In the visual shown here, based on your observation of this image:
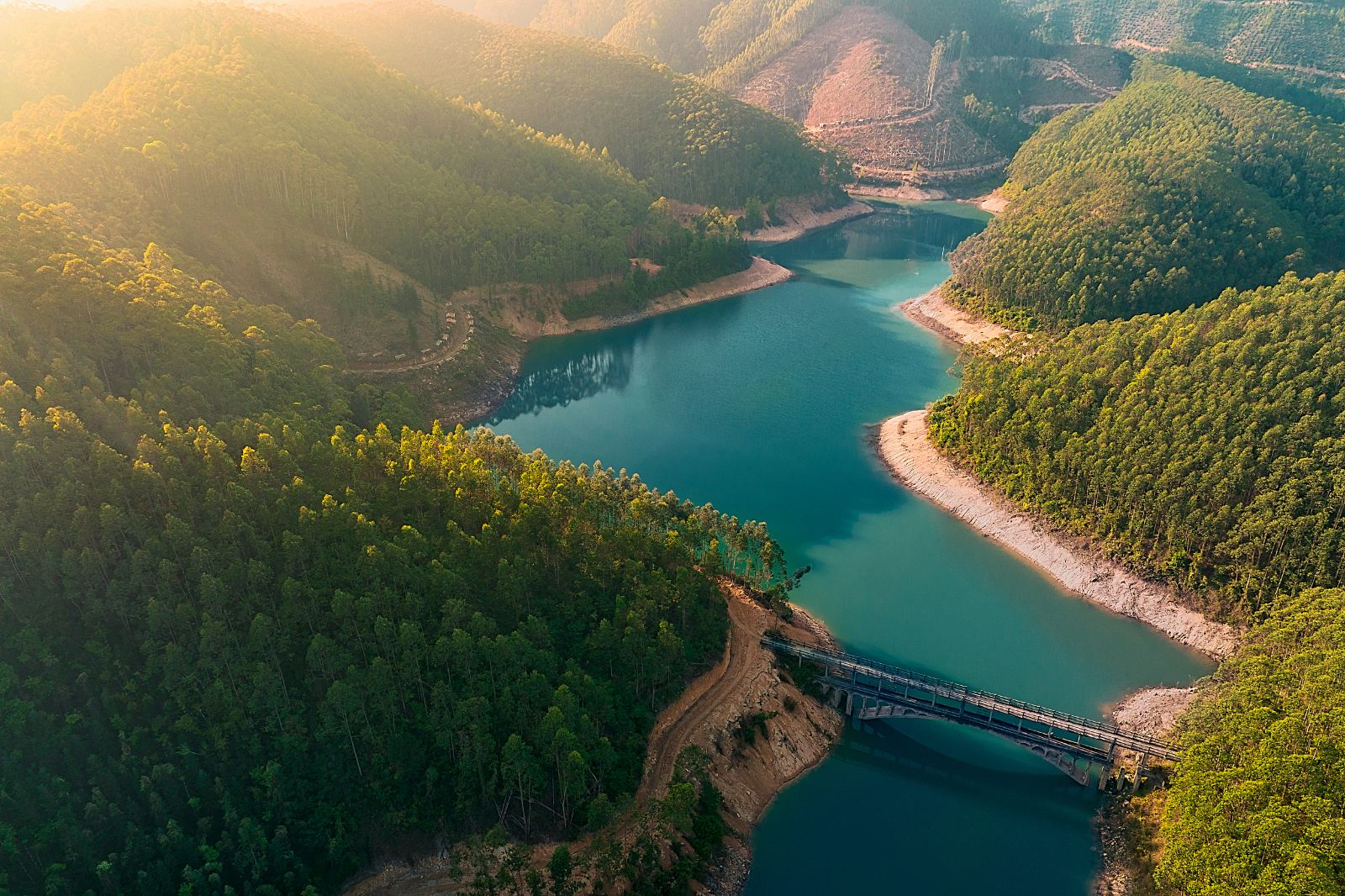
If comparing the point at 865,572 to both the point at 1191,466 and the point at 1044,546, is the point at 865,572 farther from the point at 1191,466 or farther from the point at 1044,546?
the point at 1191,466

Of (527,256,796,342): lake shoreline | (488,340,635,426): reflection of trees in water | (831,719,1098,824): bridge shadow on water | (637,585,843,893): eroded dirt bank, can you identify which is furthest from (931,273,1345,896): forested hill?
(527,256,796,342): lake shoreline

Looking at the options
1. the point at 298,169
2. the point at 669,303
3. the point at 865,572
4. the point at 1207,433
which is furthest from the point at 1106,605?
the point at 298,169

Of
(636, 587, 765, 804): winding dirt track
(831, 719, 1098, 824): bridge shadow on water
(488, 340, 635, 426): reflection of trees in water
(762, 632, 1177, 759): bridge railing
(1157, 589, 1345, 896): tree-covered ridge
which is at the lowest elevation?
(831, 719, 1098, 824): bridge shadow on water

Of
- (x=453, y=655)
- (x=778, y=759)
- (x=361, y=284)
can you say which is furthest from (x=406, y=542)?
(x=361, y=284)

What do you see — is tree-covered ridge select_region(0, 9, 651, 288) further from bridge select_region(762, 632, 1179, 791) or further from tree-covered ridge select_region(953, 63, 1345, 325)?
bridge select_region(762, 632, 1179, 791)

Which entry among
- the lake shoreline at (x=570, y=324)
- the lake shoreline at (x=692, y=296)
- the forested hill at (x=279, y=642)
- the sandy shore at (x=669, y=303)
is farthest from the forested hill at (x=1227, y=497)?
the sandy shore at (x=669, y=303)

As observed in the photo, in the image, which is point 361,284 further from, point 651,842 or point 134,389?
point 651,842
